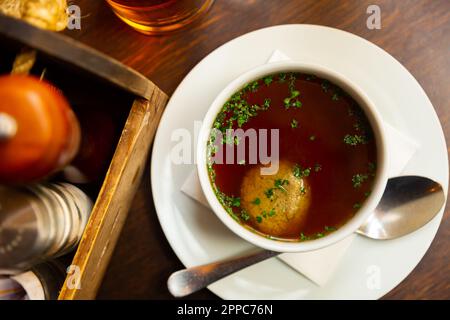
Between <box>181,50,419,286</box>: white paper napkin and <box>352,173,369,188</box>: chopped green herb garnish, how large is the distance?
0.06 m

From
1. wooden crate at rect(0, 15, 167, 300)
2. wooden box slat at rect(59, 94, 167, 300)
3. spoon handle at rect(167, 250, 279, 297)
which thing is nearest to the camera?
wooden crate at rect(0, 15, 167, 300)

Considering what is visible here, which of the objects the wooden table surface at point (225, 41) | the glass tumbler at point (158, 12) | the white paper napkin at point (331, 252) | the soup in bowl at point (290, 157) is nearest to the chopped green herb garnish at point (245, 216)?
the soup in bowl at point (290, 157)

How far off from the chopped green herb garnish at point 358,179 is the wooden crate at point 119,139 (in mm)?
467

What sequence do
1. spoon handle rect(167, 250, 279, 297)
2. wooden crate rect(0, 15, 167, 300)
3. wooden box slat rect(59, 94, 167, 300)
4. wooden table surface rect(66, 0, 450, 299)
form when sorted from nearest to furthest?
wooden crate rect(0, 15, 167, 300), wooden box slat rect(59, 94, 167, 300), spoon handle rect(167, 250, 279, 297), wooden table surface rect(66, 0, 450, 299)

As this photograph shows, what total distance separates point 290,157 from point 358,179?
0.16 meters

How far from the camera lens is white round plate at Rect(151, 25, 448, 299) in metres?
0.94

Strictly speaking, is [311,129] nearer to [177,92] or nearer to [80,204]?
[177,92]

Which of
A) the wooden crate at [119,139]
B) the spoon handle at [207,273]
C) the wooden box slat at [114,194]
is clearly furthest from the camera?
the spoon handle at [207,273]

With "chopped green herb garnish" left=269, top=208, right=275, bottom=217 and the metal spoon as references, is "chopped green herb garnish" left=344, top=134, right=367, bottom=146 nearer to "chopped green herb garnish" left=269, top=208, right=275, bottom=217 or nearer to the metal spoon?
the metal spoon

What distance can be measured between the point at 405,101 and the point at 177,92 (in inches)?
20.0

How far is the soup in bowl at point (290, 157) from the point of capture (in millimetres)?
944

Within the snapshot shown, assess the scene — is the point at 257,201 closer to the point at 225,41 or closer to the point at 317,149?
the point at 317,149

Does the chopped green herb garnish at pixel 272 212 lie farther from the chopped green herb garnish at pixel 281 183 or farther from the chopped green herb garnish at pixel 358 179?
the chopped green herb garnish at pixel 358 179

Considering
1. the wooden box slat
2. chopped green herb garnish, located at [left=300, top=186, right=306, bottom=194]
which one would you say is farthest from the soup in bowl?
the wooden box slat
